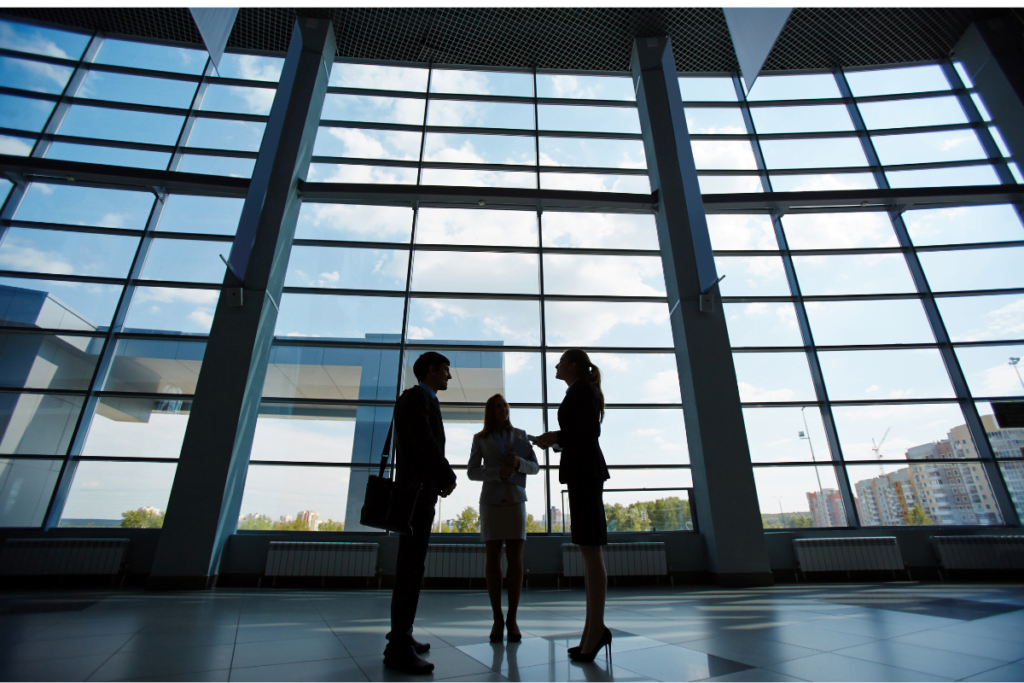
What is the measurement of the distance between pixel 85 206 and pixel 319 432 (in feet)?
18.1

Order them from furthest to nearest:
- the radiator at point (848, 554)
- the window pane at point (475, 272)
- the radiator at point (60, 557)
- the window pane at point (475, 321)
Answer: the window pane at point (475, 272)
the window pane at point (475, 321)
the radiator at point (848, 554)
the radiator at point (60, 557)

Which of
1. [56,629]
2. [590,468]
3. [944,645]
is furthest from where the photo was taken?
[56,629]

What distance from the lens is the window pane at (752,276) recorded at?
746cm

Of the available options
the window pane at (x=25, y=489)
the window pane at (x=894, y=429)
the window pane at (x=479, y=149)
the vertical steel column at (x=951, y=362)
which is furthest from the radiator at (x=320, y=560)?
the vertical steel column at (x=951, y=362)

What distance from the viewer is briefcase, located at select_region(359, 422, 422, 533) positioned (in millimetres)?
1906

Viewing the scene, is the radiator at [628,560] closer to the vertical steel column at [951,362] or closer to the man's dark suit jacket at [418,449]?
the man's dark suit jacket at [418,449]

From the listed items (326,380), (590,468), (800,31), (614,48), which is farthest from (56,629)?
(800,31)

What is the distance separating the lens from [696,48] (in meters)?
8.72

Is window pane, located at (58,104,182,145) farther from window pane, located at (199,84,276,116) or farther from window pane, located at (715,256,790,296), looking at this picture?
window pane, located at (715,256,790,296)

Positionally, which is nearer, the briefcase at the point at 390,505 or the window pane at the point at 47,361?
the briefcase at the point at 390,505

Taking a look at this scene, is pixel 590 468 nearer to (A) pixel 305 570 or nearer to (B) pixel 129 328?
(A) pixel 305 570

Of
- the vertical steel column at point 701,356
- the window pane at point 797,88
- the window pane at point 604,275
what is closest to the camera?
the vertical steel column at point 701,356

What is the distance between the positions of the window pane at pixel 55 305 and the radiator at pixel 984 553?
12.6m

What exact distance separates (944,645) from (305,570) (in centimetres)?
601
